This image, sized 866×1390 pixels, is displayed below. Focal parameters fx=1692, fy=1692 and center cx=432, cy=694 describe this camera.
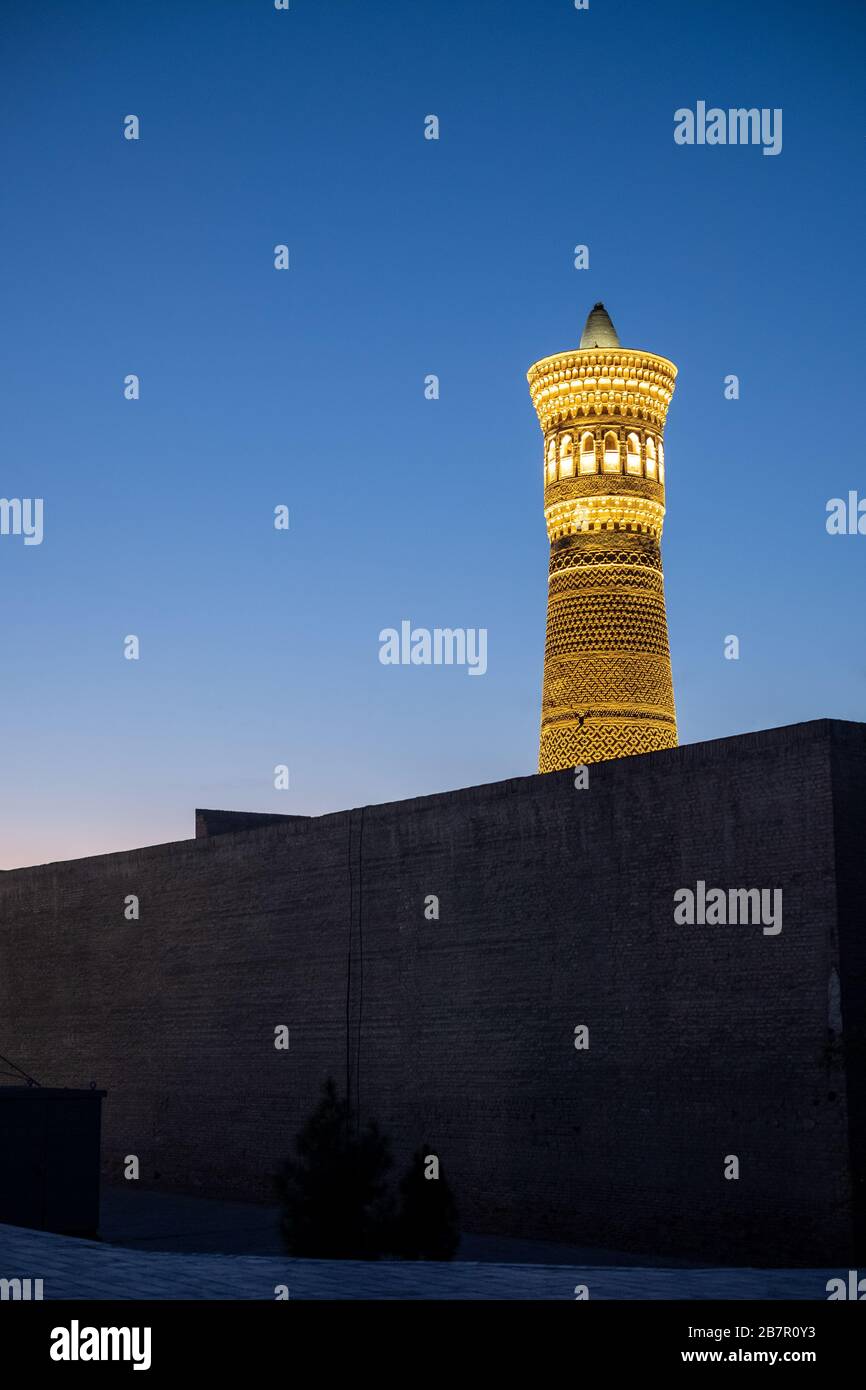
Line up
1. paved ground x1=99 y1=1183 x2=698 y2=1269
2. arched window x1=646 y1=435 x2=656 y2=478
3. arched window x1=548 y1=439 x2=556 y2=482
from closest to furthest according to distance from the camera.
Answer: paved ground x1=99 y1=1183 x2=698 y2=1269 < arched window x1=646 y1=435 x2=656 y2=478 < arched window x1=548 y1=439 x2=556 y2=482

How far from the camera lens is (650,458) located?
1521 inches

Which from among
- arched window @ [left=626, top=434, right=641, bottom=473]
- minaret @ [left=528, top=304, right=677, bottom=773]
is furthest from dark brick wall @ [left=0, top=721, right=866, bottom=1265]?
arched window @ [left=626, top=434, right=641, bottom=473]

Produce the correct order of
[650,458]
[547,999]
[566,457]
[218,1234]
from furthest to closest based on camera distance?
[650,458], [566,457], [218,1234], [547,999]

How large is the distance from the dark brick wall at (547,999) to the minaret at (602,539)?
10.7m

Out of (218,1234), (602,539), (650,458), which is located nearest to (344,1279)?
(218,1234)

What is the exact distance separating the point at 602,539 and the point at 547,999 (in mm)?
18024

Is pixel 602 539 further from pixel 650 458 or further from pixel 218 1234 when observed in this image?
pixel 218 1234

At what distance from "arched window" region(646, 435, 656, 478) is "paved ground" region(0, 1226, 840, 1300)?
27.6 m

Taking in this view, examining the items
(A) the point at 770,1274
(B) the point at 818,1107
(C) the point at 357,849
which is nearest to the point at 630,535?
(C) the point at 357,849

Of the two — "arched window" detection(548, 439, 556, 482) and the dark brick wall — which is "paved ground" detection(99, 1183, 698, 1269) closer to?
the dark brick wall

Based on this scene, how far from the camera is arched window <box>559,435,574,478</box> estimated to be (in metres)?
38.3

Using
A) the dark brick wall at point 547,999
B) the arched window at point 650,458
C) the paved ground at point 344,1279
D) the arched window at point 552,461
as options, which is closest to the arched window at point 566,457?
the arched window at point 552,461
